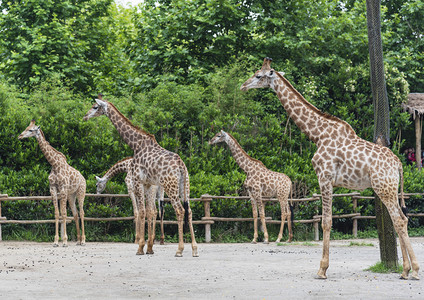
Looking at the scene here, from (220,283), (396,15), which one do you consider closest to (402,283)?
(220,283)

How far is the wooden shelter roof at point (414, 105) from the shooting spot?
69.7 feet

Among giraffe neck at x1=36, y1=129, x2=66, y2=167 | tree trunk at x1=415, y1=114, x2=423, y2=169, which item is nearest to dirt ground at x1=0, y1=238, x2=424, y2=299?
giraffe neck at x1=36, y1=129, x2=66, y2=167

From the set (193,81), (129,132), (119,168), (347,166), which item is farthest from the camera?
(193,81)

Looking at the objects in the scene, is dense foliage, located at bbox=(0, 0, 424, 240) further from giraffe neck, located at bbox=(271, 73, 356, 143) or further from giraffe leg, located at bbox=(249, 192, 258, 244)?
giraffe neck, located at bbox=(271, 73, 356, 143)

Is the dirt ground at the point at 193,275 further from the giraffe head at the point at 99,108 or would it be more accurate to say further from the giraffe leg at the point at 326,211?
the giraffe head at the point at 99,108

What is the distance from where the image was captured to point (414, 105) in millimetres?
21812

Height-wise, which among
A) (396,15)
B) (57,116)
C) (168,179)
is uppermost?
(396,15)

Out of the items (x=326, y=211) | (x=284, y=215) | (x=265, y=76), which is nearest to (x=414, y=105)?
(x=284, y=215)

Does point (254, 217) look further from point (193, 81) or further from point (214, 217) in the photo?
point (193, 81)

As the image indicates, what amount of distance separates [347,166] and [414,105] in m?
13.9

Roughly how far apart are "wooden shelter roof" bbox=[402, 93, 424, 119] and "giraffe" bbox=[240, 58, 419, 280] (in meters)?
12.7

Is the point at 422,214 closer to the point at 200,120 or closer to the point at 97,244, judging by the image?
the point at 200,120

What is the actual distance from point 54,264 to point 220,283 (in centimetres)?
355

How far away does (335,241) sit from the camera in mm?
16625
